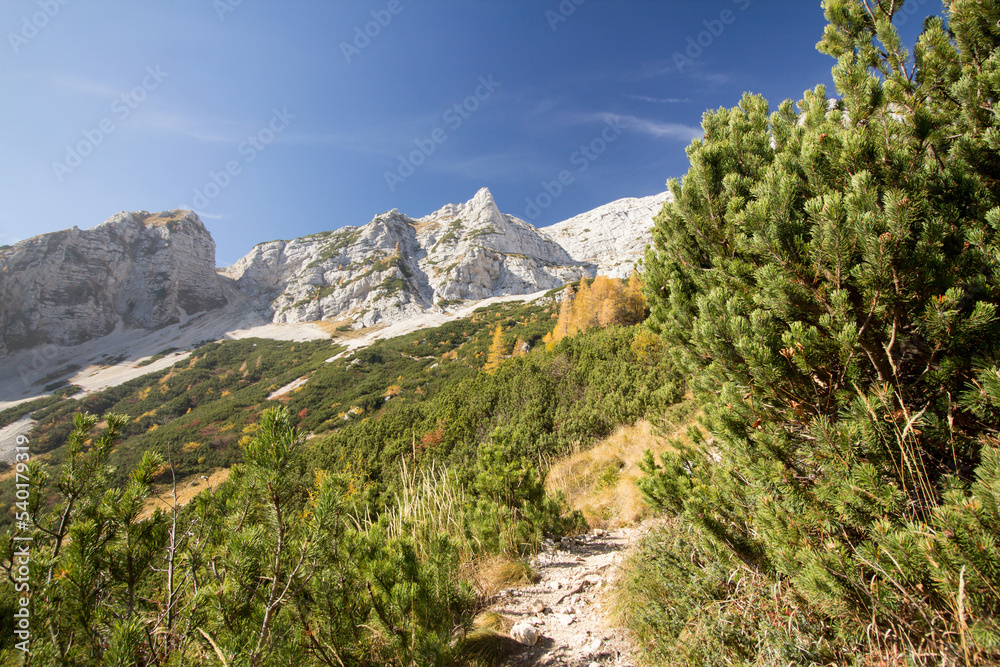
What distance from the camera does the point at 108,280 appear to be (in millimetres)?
63438

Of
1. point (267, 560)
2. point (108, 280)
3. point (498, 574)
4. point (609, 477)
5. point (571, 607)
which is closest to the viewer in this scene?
point (267, 560)

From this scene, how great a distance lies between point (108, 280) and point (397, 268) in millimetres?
48154

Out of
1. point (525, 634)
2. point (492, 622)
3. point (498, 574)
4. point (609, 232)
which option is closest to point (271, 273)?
point (609, 232)

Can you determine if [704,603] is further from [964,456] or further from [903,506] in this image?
[964,456]

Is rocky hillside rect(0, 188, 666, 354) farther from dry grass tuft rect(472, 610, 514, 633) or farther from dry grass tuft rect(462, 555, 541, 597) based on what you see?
dry grass tuft rect(472, 610, 514, 633)

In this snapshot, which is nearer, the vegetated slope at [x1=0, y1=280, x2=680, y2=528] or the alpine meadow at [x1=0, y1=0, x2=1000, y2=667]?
the alpine meadow at [x1=0, y1=0, x2=1000, y2=667]

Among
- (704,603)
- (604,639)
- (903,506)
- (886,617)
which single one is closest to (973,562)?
(903,506)

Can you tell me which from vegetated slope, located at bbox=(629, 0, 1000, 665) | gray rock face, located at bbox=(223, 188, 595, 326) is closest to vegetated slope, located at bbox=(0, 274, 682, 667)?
vegetated slope, located at bbox=(629, 0, 1000, 665)

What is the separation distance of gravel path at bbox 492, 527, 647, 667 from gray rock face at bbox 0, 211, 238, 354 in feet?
279

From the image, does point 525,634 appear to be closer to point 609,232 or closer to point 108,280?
point 108,280

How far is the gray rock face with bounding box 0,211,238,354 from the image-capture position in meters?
55.1

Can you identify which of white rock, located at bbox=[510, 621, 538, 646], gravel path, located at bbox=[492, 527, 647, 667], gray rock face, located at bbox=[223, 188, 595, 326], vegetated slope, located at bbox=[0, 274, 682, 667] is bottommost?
gravel path, located at bbox=[492, 527, 647, 667]

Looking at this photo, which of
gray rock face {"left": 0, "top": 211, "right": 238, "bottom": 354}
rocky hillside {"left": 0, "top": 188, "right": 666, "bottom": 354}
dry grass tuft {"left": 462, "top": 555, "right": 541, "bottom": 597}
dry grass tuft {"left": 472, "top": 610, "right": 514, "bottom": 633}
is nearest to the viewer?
dry grass tuft {"left": 472, "top": 610, "right": 514, "bottom": 633}

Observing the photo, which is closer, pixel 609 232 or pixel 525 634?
pixel 525 634
